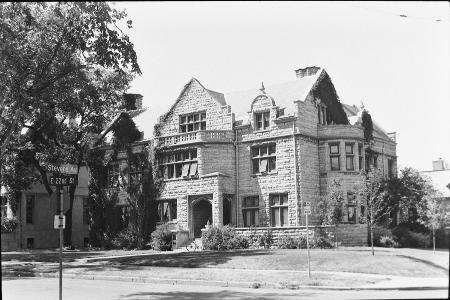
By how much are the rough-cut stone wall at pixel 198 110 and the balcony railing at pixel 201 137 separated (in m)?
0.70

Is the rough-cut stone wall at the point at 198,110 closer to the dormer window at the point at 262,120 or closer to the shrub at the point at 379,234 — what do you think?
the dormer window at the point at 262,120

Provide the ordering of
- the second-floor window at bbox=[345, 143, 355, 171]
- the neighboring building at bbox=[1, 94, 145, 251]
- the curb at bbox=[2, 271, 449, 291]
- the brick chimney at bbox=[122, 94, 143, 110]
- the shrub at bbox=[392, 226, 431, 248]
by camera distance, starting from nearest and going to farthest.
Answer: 1. the curb at bbox=[2, 271, 449, 291]
2. the shrub at bbox=[392, 226, 431, 248]
3. the second-floor window at bbox=[345, 143, 355, 171]
4. the neighboring building at bbox=[1, 94, 145, 251]
5. the brick chimney at bbox=[122, 94, 143, 110]

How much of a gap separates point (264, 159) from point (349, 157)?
551 centimetres

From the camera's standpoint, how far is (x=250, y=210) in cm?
3706

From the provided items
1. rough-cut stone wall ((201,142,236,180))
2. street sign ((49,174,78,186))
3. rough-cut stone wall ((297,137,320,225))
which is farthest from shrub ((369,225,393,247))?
street sign ((49,174,78,186))

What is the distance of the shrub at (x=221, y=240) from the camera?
32.7 meters

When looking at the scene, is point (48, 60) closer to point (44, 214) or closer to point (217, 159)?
point (217, 159)

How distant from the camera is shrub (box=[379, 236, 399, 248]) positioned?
95.3 ft

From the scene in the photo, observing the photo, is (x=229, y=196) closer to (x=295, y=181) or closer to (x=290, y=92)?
(x=295, y=181)

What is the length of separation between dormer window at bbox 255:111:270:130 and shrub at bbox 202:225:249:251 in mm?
7564

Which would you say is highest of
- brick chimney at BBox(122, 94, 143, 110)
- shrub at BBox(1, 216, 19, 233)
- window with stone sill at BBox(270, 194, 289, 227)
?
brick chimney at BBox(122, 94, 143, 110)

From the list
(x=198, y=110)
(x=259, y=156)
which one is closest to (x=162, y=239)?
(x=259, y=156)

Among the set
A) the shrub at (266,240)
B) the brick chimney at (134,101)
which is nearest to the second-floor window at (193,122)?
the shrub at (266,240)

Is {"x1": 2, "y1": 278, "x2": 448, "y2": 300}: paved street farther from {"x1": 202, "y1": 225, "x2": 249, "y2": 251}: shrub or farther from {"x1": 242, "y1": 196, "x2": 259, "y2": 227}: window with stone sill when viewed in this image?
{"x1": 242, "y1": 196, "x2": 259, "y2": 227}: window with stone sill
